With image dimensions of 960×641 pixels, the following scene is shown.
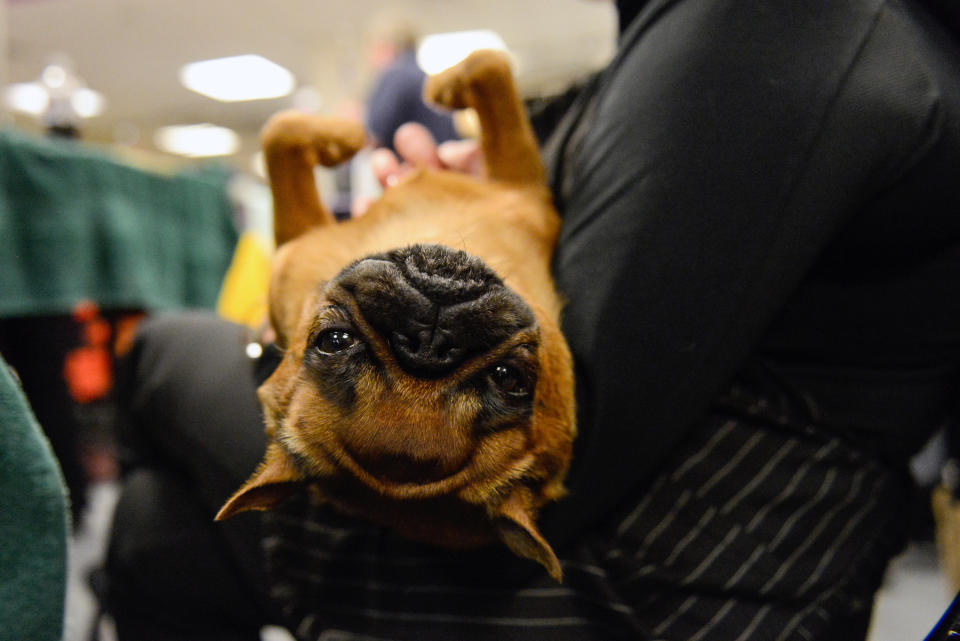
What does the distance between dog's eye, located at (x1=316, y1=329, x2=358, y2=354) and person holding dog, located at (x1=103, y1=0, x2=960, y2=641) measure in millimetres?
309

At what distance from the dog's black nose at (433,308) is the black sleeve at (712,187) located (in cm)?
14

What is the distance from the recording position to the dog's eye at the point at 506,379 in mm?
902

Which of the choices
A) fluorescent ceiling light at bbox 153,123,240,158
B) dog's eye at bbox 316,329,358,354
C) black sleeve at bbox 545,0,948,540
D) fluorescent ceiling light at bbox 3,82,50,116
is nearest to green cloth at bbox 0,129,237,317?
dog's eye at bbox 316,329,358,354

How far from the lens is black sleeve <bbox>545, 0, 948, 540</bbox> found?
808 mm

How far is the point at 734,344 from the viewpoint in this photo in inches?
34.8

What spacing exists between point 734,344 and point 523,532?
0.38 meters

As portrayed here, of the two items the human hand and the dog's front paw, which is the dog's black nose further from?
the human hand

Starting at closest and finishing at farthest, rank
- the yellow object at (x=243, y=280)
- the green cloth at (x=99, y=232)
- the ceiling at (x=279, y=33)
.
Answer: the green cloth at (x=99, y=232), the yellow object at (x=243, y=280), the ceiling at (x=279, y=33)

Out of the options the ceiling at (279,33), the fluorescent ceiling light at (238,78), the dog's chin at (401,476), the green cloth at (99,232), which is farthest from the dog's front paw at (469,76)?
the fluorescent ceiling light at (238,78)

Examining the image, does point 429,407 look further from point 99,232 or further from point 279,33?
point 279,33

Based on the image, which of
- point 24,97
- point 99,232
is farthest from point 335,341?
point 24,97

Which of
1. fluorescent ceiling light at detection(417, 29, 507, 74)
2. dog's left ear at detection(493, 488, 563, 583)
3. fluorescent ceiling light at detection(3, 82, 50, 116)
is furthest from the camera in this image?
fluorescent ceiling light at detection(3, 82, 50, 116)

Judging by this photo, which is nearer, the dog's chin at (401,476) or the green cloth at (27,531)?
the green cloth at (27,531)

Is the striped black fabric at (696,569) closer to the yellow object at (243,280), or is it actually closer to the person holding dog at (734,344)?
the person holding dog at (734,344)
